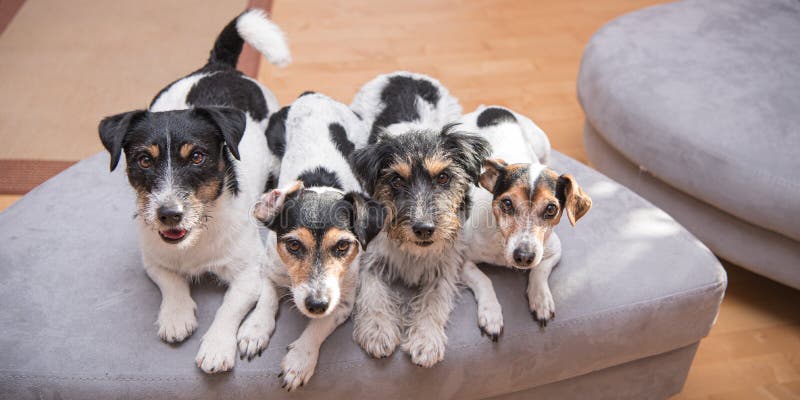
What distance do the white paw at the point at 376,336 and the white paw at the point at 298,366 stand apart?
16cm

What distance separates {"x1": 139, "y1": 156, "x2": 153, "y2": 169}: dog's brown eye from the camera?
187cm

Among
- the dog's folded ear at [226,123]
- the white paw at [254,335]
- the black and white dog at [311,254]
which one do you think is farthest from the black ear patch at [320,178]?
the white paw at [254,335]

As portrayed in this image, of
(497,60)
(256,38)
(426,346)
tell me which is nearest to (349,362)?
(426,346)

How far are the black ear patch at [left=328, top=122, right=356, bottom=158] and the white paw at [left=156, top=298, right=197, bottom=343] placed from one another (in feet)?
2.68

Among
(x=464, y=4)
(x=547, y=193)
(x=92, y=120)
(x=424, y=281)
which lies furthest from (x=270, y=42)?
(x=464, y=4)

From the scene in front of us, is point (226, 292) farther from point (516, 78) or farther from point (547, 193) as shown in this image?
point (516, 78)

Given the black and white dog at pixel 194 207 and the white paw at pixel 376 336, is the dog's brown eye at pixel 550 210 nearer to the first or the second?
the white paw at pixel 376 336

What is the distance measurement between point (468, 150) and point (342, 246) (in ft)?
1.74

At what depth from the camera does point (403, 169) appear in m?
1.92

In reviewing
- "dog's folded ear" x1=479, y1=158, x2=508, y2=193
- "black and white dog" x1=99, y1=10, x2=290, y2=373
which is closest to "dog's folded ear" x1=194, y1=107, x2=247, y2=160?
"black and white dog" x1=99, y1=10, x2=290, y2=373

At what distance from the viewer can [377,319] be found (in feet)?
6.45

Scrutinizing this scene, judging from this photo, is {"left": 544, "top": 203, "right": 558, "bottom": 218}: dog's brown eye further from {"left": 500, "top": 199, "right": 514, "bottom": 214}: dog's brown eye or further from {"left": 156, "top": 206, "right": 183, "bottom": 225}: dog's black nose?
{"left": 156, "top": 206, "right": 183, "bottom": 225}: dog's black nose

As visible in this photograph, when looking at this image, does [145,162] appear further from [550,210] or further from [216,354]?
[550,210]

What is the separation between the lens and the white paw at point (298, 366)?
6.04 ft
